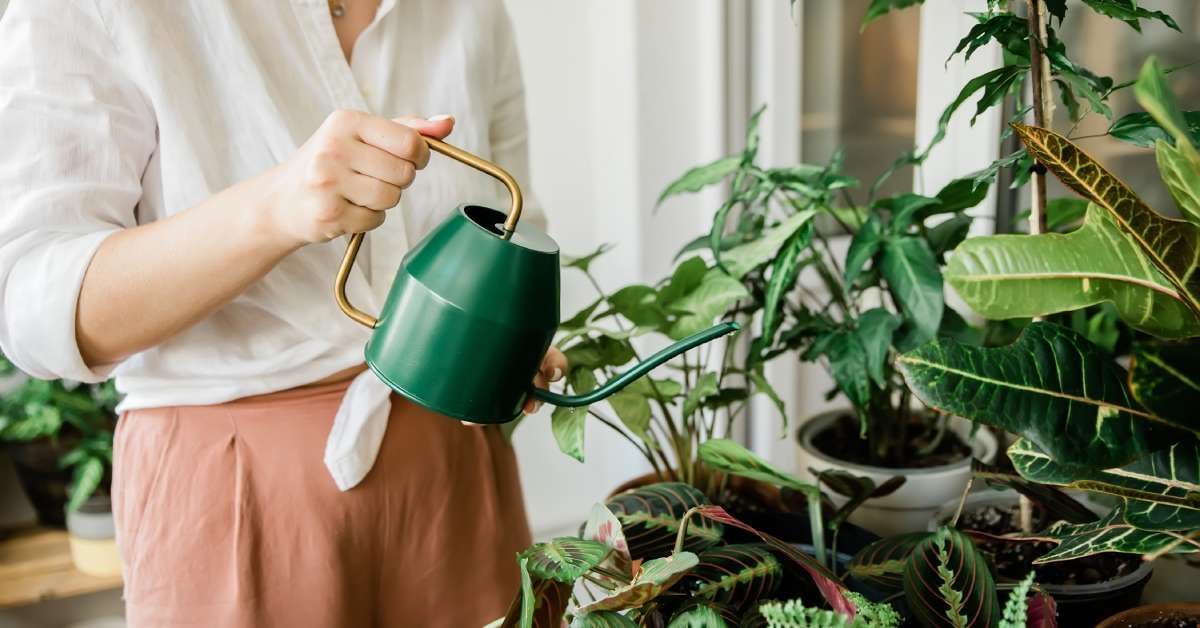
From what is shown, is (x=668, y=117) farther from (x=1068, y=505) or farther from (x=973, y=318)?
(x=1068, y=505)

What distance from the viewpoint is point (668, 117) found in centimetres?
152

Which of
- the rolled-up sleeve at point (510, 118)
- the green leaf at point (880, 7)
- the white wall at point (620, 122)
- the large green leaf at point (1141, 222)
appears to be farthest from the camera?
the white wall at point (620, 122)

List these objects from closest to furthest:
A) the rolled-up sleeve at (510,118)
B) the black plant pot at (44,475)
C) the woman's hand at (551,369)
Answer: the woman's hand at (551,369) → the rolled-up sleeve at (510,118) → the black plant pot at (44,475)

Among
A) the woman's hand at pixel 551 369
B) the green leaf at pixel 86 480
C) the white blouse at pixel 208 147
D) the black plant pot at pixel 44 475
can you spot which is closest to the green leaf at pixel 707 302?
the woman's hand at pixel 551 369

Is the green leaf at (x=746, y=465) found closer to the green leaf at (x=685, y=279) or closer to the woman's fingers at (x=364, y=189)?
the green leaf at (x=685, y=279)

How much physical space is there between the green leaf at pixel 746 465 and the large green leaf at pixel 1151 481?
0.68 feet

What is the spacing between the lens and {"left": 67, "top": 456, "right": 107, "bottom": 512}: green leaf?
1.54 metres

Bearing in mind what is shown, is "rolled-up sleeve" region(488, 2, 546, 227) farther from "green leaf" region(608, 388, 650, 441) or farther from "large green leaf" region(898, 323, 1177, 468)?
"large green leaf" region(898, 323, 1177, 468)

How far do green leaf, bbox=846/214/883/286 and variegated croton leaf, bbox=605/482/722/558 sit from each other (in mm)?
298

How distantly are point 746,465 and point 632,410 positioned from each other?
0.55 feet

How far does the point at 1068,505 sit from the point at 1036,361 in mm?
276

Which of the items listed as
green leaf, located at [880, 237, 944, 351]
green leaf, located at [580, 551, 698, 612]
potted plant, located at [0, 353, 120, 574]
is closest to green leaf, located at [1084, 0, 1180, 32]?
green leaf, located at [880, 237, 944, 351]

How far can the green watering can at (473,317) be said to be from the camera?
1.87 ft

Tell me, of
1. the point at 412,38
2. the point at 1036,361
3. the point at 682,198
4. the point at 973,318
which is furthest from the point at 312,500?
the point at 973,318
